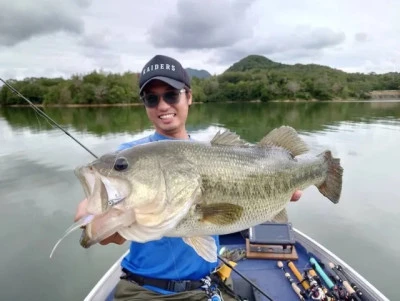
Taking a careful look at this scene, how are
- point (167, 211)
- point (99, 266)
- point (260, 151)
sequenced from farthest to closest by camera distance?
point (99, 266) → point (260, 151) → point (167, 211)

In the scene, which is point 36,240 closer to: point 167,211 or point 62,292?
point 62,292

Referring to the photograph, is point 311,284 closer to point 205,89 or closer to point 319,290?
point 319,290

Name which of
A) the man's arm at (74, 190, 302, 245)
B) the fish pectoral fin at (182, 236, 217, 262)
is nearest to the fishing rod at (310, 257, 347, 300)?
the fish pectoral fin at (182, 236, 217, 262)

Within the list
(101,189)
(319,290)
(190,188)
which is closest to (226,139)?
(190,188)

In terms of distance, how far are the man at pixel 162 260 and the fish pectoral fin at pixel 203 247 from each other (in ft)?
1.95

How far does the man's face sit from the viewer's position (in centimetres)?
290

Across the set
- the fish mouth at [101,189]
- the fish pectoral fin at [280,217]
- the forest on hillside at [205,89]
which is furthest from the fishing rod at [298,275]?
the forest on hillside at [205,89]

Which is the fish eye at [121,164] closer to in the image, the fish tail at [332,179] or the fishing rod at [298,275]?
the fish tail at [332,179]

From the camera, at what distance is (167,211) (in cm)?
185

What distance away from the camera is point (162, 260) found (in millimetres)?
2633

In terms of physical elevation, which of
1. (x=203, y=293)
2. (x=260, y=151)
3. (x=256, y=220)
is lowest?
(x=203, y=293)

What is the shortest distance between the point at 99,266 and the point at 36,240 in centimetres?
237

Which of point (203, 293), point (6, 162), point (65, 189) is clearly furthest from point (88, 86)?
point (203, 293)

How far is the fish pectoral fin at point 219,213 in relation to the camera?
6.56 feet
